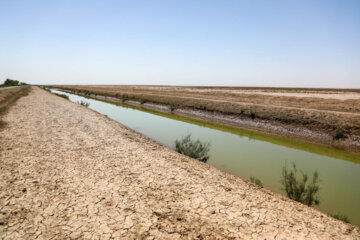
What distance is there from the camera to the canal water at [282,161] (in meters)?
5.98

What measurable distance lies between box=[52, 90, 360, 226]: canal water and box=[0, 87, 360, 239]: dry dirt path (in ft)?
5.66

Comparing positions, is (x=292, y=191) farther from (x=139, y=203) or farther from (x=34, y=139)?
(x=34, y=139)

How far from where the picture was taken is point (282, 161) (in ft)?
29.2

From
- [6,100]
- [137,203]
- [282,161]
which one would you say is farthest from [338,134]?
[6,100]

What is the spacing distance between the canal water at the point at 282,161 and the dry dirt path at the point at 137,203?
5.66 ft

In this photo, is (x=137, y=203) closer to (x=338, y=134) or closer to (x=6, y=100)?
(x=338, y=134)

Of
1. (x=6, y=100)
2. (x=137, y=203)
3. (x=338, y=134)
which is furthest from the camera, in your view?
(x=6, y=100)

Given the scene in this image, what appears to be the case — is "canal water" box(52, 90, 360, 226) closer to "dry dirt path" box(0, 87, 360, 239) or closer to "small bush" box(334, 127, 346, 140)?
"small bush" box(334, 127, 346, 140)

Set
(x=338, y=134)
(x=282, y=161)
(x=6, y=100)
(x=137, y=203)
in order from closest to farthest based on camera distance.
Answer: (x=137, y=203) < (x=282, y=161) < (x=338, y=134) < (x=6, y=100)

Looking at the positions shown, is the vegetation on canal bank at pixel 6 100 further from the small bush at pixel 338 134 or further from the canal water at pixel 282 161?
the small bush at pixel 338 134

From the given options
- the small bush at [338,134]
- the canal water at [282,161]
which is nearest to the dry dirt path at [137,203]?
the canal water at [282,161]

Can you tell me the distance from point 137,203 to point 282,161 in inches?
A: 279

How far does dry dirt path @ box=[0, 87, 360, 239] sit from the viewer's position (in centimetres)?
363

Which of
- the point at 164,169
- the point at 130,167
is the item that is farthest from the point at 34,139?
the point at 164,169
